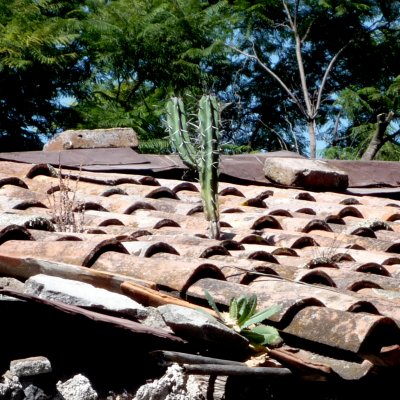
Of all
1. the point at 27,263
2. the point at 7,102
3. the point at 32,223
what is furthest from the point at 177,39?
the point at 27,263

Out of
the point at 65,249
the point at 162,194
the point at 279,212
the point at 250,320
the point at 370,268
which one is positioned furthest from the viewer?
the point at 162,194

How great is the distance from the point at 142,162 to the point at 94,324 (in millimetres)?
4273

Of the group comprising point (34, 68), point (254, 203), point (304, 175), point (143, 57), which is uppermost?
point (143, 57)

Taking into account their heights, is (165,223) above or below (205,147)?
below

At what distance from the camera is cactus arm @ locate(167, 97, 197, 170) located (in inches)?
196

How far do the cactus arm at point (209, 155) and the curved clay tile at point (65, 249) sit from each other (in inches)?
46.8

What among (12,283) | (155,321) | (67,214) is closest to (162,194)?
(67,214)

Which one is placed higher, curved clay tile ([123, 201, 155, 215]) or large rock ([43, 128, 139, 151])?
large rock ([43, 128, 139, 151])

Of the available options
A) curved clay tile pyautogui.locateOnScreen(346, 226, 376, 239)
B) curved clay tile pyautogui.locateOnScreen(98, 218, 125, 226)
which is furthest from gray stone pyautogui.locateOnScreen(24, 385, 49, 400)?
curved clay tile pyautogui.locateOnScreen(346, 226, 376, 239)

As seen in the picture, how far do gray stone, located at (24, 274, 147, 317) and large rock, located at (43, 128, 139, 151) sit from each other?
4368 millimetres

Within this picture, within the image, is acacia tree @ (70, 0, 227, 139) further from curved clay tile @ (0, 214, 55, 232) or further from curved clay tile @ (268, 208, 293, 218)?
curved clay tile @ (0, 214, 55, 232)

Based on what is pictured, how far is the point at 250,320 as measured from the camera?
268cm

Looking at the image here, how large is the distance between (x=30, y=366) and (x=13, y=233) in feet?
4.24

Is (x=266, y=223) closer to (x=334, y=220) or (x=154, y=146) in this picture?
Result: (x=334, y=220)
